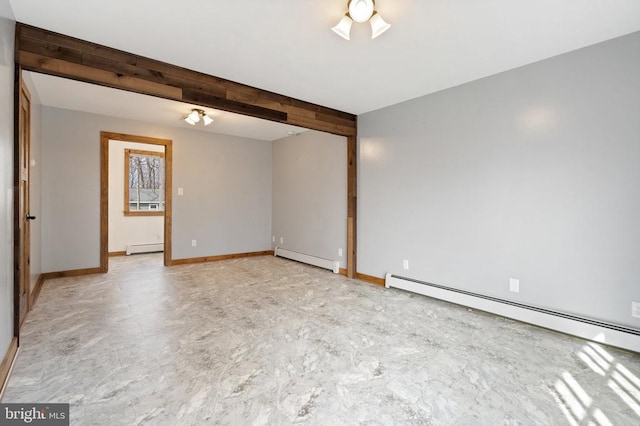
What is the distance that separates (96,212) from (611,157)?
6155 millimetres

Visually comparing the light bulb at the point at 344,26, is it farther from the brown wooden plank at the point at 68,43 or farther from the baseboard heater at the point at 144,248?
the baseboard heater at the point at 144,248

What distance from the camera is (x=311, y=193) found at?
17.6ft

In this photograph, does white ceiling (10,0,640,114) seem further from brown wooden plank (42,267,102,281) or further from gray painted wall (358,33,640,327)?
brown wooden plank (42,267,102,281)

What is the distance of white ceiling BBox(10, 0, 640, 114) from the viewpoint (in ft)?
6.47

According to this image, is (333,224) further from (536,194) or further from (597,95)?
(597,95)

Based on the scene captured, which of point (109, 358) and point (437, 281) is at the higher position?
point (437, 281)

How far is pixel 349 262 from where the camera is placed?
14.6ft

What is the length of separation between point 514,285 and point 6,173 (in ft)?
13.5

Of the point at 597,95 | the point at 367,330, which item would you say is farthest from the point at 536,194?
the point at 367,330

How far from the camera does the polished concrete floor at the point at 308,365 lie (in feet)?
5.24

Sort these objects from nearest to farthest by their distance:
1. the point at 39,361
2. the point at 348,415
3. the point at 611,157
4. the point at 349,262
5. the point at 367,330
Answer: the point at 348,415 → the point at 39,361 → the point at 611,157 → the point at 367,330 → the point at 349,262

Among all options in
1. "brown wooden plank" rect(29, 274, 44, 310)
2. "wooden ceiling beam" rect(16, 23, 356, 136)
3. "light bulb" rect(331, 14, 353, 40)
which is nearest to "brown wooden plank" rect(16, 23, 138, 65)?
"wooden ceiling beam" rect(16, 23, 356, 136)

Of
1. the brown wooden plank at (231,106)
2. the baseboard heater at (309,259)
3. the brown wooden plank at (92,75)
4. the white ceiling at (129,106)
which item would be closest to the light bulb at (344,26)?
the brown wooden plank at (231,106)

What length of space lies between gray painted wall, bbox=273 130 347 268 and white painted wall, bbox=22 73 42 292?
3638 millimetres
